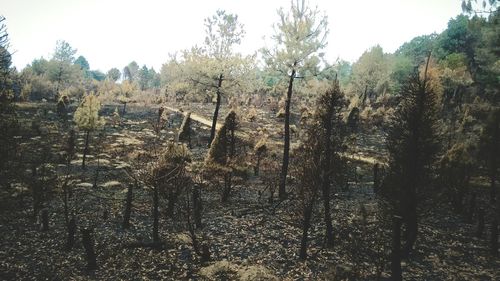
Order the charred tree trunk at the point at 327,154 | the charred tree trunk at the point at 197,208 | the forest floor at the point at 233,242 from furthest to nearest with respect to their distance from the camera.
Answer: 1. the charred tree trunk at the point at 197,208
2. the charred tree trunk at the point at 327,154
3. the forest floor at the point at 233,242

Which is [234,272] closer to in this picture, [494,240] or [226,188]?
[226,188]

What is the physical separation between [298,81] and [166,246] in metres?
13.6

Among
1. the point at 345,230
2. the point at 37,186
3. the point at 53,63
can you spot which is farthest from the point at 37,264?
the point at 53,63

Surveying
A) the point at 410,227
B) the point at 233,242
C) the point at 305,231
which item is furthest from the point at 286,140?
the point at 410,227

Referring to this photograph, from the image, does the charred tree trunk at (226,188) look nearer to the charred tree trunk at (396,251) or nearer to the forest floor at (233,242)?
the forest floor at (233,242)

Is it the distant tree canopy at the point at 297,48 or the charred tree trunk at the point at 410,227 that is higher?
the distant tree canopy at the point at 297,48

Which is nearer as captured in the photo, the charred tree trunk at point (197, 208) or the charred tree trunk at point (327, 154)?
the charred tree trunk at point (327, 154)

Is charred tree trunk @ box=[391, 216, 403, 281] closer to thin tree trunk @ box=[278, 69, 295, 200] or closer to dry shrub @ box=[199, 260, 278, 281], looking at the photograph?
dry shrub @ box=[199, 260, 278, 281]

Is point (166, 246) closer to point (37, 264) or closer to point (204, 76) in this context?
point (37, 264)

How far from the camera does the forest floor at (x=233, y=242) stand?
13359 mm

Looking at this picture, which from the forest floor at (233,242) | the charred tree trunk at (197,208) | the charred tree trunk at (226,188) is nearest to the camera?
the forest floor at (233,242)

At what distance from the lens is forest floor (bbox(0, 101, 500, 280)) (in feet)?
43.8

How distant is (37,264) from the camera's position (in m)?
13.9

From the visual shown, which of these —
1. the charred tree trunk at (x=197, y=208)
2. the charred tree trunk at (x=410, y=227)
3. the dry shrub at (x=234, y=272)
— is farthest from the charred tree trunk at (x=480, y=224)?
the charred tree trunk at (x=197, y=208)
